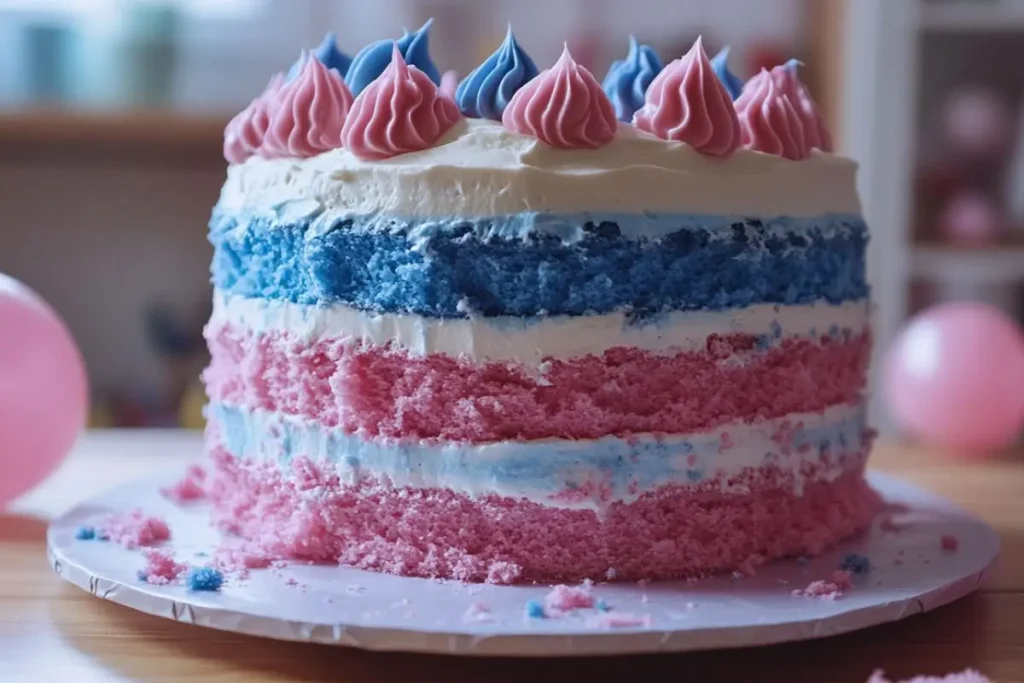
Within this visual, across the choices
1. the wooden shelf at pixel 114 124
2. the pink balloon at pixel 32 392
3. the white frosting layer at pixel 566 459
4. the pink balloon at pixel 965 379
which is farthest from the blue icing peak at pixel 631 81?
the wooden shelf at pixel 114 124

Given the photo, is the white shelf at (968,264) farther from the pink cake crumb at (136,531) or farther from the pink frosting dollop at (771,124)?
the pink cake crumb at (136,531)

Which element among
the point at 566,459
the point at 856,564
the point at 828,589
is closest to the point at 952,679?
the point at 828,589

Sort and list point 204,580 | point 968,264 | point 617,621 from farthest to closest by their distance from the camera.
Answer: point 968,264, point 204,580, point 617,621

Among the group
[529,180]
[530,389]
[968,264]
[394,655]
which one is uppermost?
[529,180]

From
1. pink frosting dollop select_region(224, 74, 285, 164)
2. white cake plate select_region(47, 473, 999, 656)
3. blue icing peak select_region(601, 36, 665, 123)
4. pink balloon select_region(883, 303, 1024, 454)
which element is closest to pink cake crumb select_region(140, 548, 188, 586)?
white cake plate select_region(47, 473, 999, 656)

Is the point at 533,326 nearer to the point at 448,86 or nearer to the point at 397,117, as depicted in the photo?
the point at 397,117

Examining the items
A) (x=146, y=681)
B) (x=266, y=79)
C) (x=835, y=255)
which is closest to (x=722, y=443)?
(x=835, y=255)

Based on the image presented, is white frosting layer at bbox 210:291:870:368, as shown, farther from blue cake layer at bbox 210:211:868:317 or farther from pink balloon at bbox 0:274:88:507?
pink balloon at bbox 0:274:88:507
